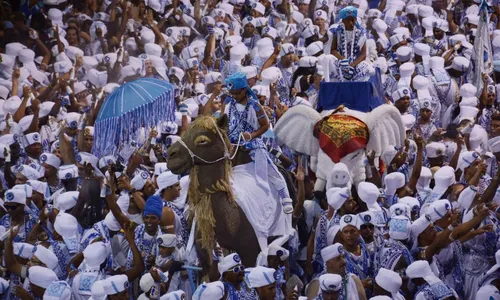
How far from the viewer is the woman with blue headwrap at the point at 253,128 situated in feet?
42.6

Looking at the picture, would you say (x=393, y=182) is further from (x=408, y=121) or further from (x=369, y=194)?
(x=408, y=121)

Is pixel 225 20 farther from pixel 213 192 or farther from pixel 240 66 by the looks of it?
pixel 213 192

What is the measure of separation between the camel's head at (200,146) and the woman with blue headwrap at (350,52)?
2.93 meters

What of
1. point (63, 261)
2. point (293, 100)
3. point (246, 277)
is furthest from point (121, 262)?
point (293, 100)

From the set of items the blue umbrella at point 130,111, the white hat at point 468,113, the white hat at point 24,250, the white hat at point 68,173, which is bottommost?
the white hat at point 24,250

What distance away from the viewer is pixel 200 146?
12.5m

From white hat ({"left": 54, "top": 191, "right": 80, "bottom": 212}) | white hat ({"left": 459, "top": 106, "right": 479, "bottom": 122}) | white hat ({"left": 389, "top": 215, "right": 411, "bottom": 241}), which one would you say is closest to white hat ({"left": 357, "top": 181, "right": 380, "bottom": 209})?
white hat ({"left": 389, "top": 215, "right": 411, "bottom": 241})

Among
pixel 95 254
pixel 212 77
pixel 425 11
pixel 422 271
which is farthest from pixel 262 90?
pixel 422 271

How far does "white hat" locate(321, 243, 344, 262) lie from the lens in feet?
40.7

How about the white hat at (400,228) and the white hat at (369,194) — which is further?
the white hat at (369,194)

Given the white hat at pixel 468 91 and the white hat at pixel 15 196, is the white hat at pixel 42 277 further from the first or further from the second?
the white hat at pixel 468 91

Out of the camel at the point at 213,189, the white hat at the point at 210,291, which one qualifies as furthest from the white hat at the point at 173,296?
the camel at the point at 213,189

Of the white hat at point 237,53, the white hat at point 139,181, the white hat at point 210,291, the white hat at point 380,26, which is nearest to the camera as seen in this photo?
the white hat at point 210,291

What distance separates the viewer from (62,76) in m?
17.9
